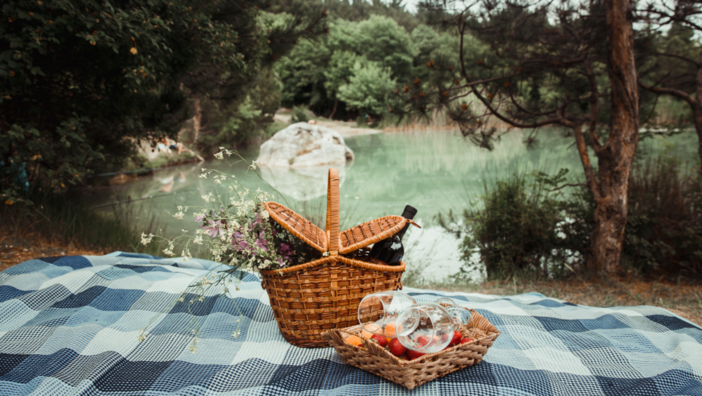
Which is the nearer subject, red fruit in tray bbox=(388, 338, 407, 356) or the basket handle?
red fruit in tray bbox=(388, 338, 407, 356)

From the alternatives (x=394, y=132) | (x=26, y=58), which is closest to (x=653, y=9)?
(x=26, y=58)

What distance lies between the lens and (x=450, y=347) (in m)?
1.20

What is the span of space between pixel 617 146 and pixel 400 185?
557 cm

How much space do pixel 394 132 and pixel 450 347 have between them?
1863 centimetres

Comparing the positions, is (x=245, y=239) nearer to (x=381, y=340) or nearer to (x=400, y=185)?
(x=381, y=340)

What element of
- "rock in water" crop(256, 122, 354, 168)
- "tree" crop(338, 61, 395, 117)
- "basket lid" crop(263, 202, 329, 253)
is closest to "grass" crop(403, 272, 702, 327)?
"basket lid" crop(263, 202, 329, 253)

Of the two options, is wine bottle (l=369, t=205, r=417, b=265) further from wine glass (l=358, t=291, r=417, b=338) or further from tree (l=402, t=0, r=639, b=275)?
tree (l=402, t=0, r=639, b=275)

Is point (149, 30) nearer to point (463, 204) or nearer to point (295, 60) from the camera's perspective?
point (463, 204)

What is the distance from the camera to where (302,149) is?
1197 cm

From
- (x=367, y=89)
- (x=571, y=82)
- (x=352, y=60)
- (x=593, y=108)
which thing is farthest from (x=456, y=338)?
(x=352, y=60)

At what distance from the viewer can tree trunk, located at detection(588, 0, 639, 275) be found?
3039mm

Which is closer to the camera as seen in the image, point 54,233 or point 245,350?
point 245,350

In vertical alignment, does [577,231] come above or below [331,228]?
below

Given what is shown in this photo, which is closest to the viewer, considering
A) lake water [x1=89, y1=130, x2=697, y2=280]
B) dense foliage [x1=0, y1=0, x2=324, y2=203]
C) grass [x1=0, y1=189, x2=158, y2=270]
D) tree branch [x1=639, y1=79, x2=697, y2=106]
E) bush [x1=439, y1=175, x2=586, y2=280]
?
dense foliage [x1=0, y1=0, x2=324, y2=203]
